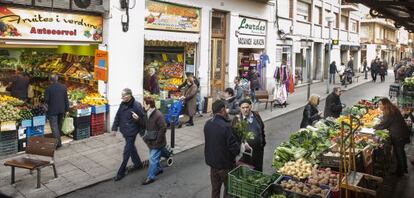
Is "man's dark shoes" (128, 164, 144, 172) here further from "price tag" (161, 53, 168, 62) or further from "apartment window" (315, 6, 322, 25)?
"apartment window" (315, 6, 322, 25)

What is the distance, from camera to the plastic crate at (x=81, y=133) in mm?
11594

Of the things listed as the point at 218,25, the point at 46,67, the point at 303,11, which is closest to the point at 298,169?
the point at 46,67

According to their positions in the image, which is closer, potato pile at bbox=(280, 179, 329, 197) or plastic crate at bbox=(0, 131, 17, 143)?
potato pile at bbox=(280, 179, 329, 197)

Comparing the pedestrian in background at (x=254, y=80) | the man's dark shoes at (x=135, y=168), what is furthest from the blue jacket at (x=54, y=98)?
the pedestrian in background at (x=254, y=80)

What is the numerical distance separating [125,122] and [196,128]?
17.8 feet

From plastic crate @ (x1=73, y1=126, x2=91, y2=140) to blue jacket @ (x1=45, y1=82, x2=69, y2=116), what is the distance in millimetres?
1068

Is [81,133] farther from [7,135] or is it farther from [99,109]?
[7,135]

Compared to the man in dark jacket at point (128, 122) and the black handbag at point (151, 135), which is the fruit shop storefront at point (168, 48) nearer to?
the man in dark jacket at point (128, 122)

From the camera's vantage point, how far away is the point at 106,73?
12.4 meters

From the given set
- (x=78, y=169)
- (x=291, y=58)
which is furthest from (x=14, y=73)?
(x=291, y=58)

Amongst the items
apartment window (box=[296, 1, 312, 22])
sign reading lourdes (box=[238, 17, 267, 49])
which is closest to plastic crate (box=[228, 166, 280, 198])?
sign reading lourdes (box=[238, 17, 267, 49])

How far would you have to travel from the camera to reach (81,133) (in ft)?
38.4

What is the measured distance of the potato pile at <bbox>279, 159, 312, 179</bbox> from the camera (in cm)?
650

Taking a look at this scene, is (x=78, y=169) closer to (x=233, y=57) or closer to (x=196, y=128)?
(x=196, y=128)
